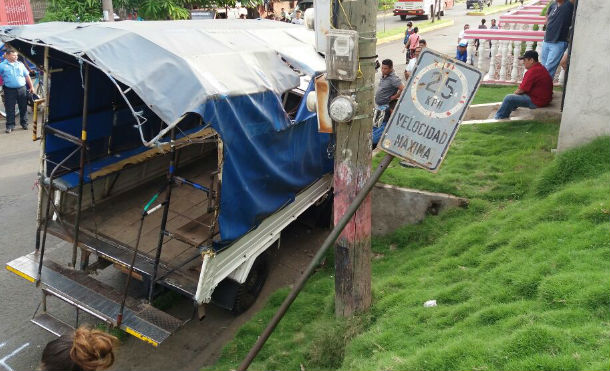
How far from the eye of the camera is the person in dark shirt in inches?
361

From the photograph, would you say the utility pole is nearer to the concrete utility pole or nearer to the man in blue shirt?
the man in blue shirt

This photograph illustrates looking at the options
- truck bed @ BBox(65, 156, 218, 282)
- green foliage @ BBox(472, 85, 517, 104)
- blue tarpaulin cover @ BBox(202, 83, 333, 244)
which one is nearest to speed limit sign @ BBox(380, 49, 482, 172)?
blue tarpaulin cover @ BBox(202, 83, 333, 244)

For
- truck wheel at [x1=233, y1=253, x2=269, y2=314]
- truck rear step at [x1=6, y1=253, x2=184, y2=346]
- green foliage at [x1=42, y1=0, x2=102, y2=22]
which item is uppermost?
green foliage at [x1=42, y1=0, x2=102, y2=22]

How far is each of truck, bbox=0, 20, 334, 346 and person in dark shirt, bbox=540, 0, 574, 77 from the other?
4.54 m

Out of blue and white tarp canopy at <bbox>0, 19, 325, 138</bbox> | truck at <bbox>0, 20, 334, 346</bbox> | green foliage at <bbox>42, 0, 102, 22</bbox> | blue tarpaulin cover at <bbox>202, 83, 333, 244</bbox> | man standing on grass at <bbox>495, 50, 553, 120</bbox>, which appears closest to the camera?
blue and white tarp canopy at <bbox>0, 19, 325, 138</bbox>

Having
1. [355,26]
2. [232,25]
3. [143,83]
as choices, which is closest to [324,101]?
[355,26]

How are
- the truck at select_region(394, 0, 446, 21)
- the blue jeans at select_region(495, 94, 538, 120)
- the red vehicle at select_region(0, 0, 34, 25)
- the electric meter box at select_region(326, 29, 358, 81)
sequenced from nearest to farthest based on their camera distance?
the electric meter box at select_region(326, 29, 358, 81), the blue jeans at select_region(495, 94, 538, 120), the red vehicle at select_region(0, 0, 34, 25), the truck at select_region(394, 0, 446, 21)

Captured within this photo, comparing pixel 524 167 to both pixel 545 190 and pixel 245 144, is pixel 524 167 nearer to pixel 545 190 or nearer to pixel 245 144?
pixel 545 190

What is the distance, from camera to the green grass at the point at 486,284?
3582 millimetres

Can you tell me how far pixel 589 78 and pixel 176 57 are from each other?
14.4ft

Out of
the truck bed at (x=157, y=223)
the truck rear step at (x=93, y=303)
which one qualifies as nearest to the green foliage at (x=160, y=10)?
the truck bed at (x=157, y=223)

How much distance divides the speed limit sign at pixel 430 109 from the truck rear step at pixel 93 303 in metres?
2.78

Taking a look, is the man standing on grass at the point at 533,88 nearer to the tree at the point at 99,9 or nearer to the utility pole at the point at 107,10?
the utility pole at the point at 107,10

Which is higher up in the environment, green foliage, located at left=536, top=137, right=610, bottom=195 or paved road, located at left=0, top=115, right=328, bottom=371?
green foliage, located at left=536, top=137, right=610, bottom=195
